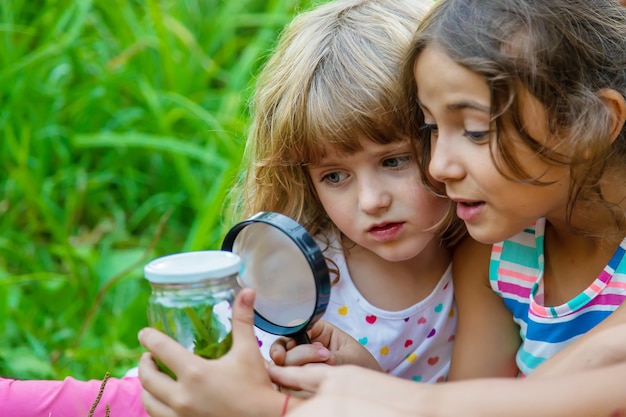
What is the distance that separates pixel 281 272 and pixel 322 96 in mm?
436

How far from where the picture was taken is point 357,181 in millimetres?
1896

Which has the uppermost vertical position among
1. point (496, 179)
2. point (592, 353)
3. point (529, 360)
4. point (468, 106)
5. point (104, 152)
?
point (468, 106)

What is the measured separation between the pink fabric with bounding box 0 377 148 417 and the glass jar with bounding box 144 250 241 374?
0.59 meters

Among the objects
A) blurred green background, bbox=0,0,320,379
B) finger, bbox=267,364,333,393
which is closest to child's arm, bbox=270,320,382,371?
finger, bbox=267,364,333,393

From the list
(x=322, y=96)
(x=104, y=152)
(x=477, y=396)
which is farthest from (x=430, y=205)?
Result: (x=104, y=152)

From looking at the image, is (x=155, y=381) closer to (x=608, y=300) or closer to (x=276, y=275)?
(x=276, y=275)

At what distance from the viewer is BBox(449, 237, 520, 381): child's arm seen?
6.86ft

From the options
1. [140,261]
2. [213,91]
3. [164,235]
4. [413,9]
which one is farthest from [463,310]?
[213,91]

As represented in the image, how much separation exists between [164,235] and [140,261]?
0.44 m

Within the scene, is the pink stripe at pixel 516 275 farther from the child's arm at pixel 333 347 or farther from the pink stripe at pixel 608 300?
the child's arm at pixel 333 347

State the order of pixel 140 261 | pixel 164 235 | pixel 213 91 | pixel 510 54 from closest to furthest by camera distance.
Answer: pixel 510 54 < pixel 140 261 < pixel 164 235 < pixel 213 91

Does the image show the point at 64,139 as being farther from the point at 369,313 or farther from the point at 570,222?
the point at 570,222

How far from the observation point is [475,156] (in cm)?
163

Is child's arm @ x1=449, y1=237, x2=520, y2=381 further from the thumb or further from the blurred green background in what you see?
the blurred green background
